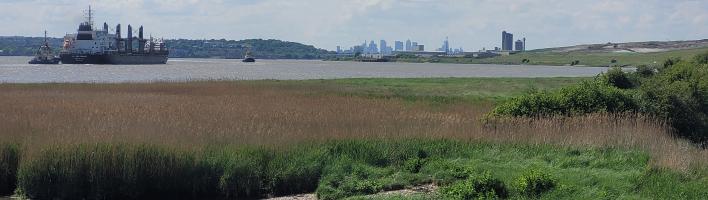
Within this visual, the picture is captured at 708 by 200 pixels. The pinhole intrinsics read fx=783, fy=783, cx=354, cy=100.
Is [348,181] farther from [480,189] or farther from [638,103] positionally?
[638,103]

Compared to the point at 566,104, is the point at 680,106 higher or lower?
lower

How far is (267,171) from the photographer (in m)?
15.6

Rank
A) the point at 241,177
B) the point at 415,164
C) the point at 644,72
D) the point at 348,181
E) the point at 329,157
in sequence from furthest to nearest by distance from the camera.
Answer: the point at 644,72 → the point at 329,157 → the point at 415,164 → the point at 241,177 → the point at 348,181

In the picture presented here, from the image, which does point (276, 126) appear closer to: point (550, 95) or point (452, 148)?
point (452, 148)

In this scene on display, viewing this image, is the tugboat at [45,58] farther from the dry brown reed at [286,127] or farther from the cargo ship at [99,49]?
the dry brown reed at [286,127]

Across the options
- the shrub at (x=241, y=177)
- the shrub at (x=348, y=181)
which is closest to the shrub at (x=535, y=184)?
the shrub at (x=348, y=181)

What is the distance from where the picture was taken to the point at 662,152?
52.4ft

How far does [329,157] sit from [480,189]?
4.14m

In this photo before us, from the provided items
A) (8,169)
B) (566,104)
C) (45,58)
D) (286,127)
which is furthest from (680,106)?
(45,58)

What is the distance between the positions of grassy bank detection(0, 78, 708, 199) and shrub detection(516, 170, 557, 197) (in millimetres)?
103

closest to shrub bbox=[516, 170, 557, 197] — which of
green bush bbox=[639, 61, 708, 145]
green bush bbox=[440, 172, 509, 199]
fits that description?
green bush bbox=[440, 172, 509, 199]

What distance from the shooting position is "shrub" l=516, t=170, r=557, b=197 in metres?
12.8

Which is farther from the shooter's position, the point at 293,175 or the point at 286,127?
the point at 286,127

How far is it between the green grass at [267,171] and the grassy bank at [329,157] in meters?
0.02
